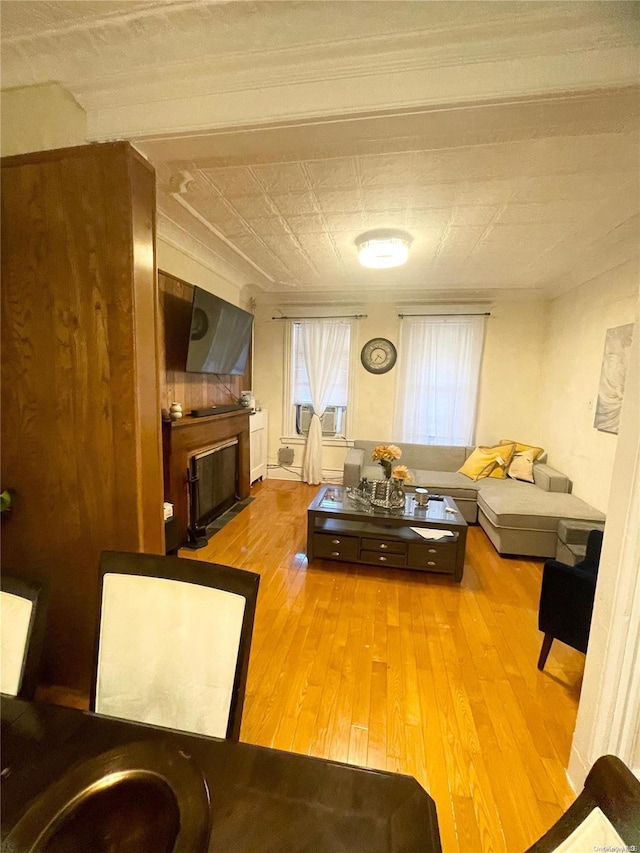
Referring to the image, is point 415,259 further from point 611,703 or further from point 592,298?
point 611,703

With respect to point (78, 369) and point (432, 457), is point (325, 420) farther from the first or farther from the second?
point (78, 369)

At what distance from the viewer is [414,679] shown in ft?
5.62

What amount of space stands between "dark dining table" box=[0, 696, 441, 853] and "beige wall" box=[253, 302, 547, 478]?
163 inches

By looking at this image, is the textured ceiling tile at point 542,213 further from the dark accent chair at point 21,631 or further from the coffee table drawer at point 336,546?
the dark accent chair at point 21,631

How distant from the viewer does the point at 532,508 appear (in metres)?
2.90

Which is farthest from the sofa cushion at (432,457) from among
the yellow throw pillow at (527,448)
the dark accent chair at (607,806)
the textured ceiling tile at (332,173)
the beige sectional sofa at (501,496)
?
the dark accent chair at (607,806)

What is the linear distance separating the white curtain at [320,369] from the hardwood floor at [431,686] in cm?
219

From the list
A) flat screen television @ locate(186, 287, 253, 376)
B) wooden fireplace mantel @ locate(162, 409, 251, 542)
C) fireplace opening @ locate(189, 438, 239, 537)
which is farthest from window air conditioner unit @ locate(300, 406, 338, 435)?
wooden fireplace mantel @ locate(162, 409, 251, 542)

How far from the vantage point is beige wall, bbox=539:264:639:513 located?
275 cm

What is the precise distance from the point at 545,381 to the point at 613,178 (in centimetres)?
260

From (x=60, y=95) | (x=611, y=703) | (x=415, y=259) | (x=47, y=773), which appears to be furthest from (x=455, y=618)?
(x=60, y=95)

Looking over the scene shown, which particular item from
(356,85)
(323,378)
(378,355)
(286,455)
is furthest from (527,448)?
(356,85)

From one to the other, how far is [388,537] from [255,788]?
2044mm

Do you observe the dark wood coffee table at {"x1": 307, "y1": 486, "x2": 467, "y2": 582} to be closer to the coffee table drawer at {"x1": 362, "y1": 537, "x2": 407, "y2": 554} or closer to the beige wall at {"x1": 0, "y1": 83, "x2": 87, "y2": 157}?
the coffee table drawer at {"x1": 362, "y1": 537, "x2": 407, "y2": 554}
